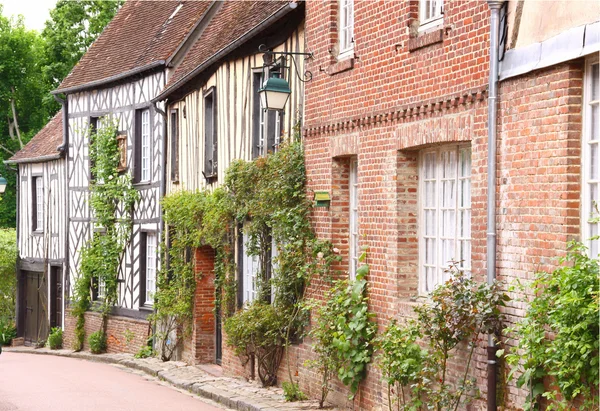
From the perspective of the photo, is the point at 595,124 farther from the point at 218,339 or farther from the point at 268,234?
the point at 218,339

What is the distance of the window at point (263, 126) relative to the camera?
14.7 m

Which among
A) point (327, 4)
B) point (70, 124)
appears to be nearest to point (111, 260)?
point (70, 124)

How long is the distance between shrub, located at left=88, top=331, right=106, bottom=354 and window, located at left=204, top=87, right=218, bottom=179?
700 cm

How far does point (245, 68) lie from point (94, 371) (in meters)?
6.42

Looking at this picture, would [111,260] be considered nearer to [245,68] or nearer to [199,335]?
A: [199,335]

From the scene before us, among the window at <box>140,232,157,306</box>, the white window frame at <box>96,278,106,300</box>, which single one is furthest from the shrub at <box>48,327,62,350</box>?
the window at <box>140,232,157,306</box>

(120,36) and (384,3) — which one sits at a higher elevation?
(120,36)

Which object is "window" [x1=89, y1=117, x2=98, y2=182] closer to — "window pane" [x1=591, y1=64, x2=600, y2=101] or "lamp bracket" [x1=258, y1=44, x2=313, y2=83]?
"lamp bracket" [x1=258, y1=44, x2=313, y2=83]

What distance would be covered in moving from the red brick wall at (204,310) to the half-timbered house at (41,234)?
9137mm

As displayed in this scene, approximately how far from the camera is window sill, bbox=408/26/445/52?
32.2 ft

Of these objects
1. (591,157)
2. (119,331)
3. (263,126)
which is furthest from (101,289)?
(591,157)

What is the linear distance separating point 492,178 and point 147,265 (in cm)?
1396

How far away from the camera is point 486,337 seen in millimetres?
9070

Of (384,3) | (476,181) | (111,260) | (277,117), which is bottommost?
(111,260)
